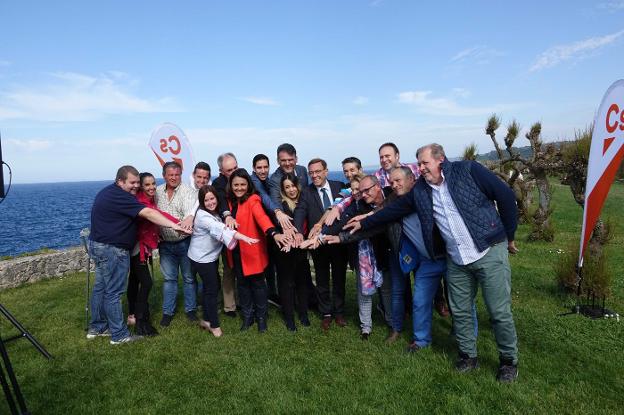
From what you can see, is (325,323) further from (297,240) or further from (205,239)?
(205,239)

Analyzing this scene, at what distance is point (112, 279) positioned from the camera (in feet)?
16.3

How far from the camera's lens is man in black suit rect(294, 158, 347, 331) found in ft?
17.5

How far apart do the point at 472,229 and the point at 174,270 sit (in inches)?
168

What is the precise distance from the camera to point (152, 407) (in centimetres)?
370

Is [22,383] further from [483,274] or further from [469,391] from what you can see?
[483,274]

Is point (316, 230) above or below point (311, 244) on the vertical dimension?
above

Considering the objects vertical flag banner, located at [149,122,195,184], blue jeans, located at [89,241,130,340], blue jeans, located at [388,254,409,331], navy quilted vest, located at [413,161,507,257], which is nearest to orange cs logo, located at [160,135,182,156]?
vertical flag banner, located at [149,122,195,184]

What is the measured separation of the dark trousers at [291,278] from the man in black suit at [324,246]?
23 cm

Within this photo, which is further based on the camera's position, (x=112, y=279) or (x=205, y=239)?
(x=205, y=239)

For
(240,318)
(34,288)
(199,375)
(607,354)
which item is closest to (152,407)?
(199,375)

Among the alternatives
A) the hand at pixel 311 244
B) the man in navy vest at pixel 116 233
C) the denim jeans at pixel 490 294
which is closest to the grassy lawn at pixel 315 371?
the denim jeans at pixel 490 294

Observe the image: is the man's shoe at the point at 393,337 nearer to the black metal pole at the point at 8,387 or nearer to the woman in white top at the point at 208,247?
the woman in white top at the point at 208,247

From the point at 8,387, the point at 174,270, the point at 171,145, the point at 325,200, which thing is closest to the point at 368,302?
the point at 325,200

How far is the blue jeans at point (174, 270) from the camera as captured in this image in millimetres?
5625
